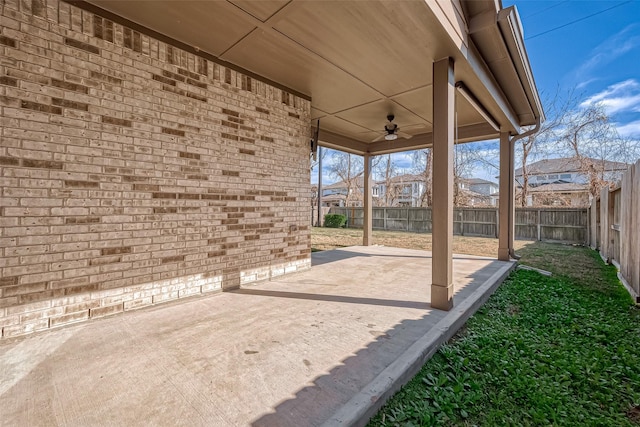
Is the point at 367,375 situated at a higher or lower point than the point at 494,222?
lower

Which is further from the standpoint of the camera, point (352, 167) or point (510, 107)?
point (352, 167)

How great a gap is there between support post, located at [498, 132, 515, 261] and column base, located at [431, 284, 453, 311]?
3883mm

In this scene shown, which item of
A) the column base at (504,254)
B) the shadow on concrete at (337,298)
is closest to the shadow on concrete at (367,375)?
the shadow on concrete at (337,298)

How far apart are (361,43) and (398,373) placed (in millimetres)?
3441

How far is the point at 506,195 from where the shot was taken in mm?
6387

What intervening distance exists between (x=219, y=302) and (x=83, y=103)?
265cm

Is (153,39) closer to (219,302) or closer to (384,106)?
(219,302)

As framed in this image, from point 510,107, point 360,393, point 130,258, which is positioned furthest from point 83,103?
point 510,107

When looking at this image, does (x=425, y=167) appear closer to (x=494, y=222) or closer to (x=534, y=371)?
(x=494, y=222)

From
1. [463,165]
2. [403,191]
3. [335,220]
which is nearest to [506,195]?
[335,220]

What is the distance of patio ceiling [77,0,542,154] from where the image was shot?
2.74 m

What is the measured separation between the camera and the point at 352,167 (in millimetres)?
25016

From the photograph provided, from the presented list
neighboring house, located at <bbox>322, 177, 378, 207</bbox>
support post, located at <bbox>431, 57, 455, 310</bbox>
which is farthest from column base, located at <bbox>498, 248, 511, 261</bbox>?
neighboring house, located at <bbox>322, 177, 378, 207</bbox>

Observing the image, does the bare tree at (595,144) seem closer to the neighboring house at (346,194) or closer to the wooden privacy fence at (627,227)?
the wooden privacy fence at (627,227)
